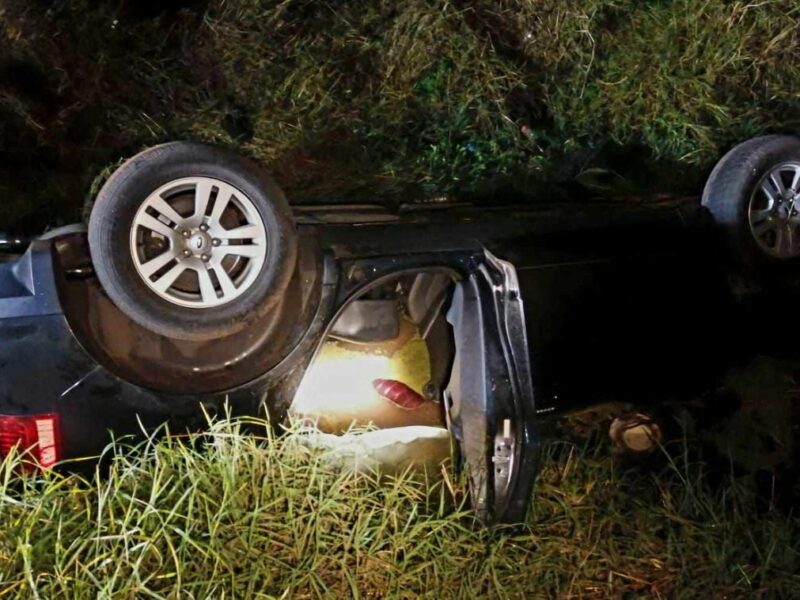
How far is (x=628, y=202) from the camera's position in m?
3.74

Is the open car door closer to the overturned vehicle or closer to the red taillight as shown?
the overturned vehicle

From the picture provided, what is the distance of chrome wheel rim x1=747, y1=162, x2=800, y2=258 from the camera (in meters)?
3.89

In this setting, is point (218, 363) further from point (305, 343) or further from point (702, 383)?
point (702, 383)

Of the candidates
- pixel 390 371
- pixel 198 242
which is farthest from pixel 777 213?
pixel 198 242

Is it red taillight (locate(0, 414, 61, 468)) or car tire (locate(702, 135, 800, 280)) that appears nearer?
red taillight (locate(0, 414, 61, 468))

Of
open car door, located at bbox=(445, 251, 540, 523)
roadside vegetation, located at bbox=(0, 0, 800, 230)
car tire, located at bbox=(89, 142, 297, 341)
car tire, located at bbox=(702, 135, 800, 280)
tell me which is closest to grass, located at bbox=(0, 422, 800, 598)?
open car door, located at bbox=(445, 251, 540, 523)

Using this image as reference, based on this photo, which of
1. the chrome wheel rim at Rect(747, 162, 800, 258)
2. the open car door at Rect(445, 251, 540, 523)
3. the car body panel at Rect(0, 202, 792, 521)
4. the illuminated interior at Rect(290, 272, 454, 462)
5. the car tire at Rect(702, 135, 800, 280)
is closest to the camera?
the car body panel at Rect(0, 202, 792, 521)

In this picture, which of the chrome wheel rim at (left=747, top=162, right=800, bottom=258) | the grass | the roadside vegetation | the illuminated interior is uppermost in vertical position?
the roadside vegetation

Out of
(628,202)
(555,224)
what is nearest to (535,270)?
(555,224)

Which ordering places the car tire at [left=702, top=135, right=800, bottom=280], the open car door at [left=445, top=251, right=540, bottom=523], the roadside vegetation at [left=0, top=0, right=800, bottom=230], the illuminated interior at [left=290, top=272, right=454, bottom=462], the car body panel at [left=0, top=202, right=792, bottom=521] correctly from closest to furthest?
the car body panel at [left=0, top=202, right=792, bottom=521]
the open car door at [left=445, top=251, right=540, bottom=523]
the illuminated interior at [left=290, top=272, right=454, bottom=462]
the car tire at [left=702, top=135, right=800, bottom=280]
the roadside vegetation at [left=0, top=0, right=800, bottom=230]

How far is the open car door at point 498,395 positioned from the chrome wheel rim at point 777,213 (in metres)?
1.59

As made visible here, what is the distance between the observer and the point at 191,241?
285cm

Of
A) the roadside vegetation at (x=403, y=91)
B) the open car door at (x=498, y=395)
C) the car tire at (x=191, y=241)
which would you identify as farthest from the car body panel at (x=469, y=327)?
the roadside vegetation at (x=403, y=91)

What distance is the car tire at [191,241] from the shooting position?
270 centimetres
